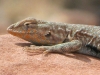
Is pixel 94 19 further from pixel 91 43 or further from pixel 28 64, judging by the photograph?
pixel 28 64

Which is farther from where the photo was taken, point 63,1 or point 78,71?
point 63,1

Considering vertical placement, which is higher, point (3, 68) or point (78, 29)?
point (78, 29)

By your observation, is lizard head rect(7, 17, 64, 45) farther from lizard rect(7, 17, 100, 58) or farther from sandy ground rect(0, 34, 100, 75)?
sandy ground rect(0, 34, 100, 75)

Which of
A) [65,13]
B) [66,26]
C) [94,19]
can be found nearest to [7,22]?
[65,13]

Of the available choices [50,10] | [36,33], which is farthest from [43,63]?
[50,10]

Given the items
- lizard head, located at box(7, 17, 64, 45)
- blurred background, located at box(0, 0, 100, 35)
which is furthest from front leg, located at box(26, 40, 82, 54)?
blurred background, located at box(0, 0, 100, 35)

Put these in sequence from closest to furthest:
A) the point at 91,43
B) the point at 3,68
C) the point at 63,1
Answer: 1. the point at 3,68
2. the point at 91,43
3. the point at 63,1
